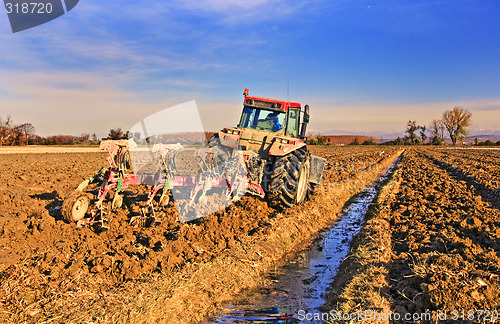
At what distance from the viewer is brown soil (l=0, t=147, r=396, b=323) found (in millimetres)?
3984

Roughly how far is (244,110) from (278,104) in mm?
876

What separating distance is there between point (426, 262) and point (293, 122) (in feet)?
16.7

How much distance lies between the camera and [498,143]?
69938 millimetres

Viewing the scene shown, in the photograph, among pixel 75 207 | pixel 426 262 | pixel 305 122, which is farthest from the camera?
Answer: pixel 305 122

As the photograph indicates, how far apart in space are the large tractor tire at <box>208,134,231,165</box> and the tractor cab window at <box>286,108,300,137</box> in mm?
1688

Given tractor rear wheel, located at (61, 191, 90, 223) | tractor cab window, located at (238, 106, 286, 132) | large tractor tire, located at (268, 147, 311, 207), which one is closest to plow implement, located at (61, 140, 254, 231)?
tractor rear wheel, located at (61, 191, 90, 223)

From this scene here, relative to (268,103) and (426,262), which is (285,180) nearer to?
(268,103)

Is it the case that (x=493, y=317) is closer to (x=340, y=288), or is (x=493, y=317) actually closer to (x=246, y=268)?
(x=340, y=288)

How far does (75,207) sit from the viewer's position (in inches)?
271

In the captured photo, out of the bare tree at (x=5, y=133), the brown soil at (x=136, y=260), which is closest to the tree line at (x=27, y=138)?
the bare tree at (x=5, y=133)

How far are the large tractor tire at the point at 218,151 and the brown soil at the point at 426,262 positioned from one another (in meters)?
3.10

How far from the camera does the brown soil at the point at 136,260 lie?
3984mm

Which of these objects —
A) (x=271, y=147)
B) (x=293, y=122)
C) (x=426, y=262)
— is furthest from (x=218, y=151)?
(x=426, y=262)

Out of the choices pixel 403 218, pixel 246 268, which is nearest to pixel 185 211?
pixel 246 268
